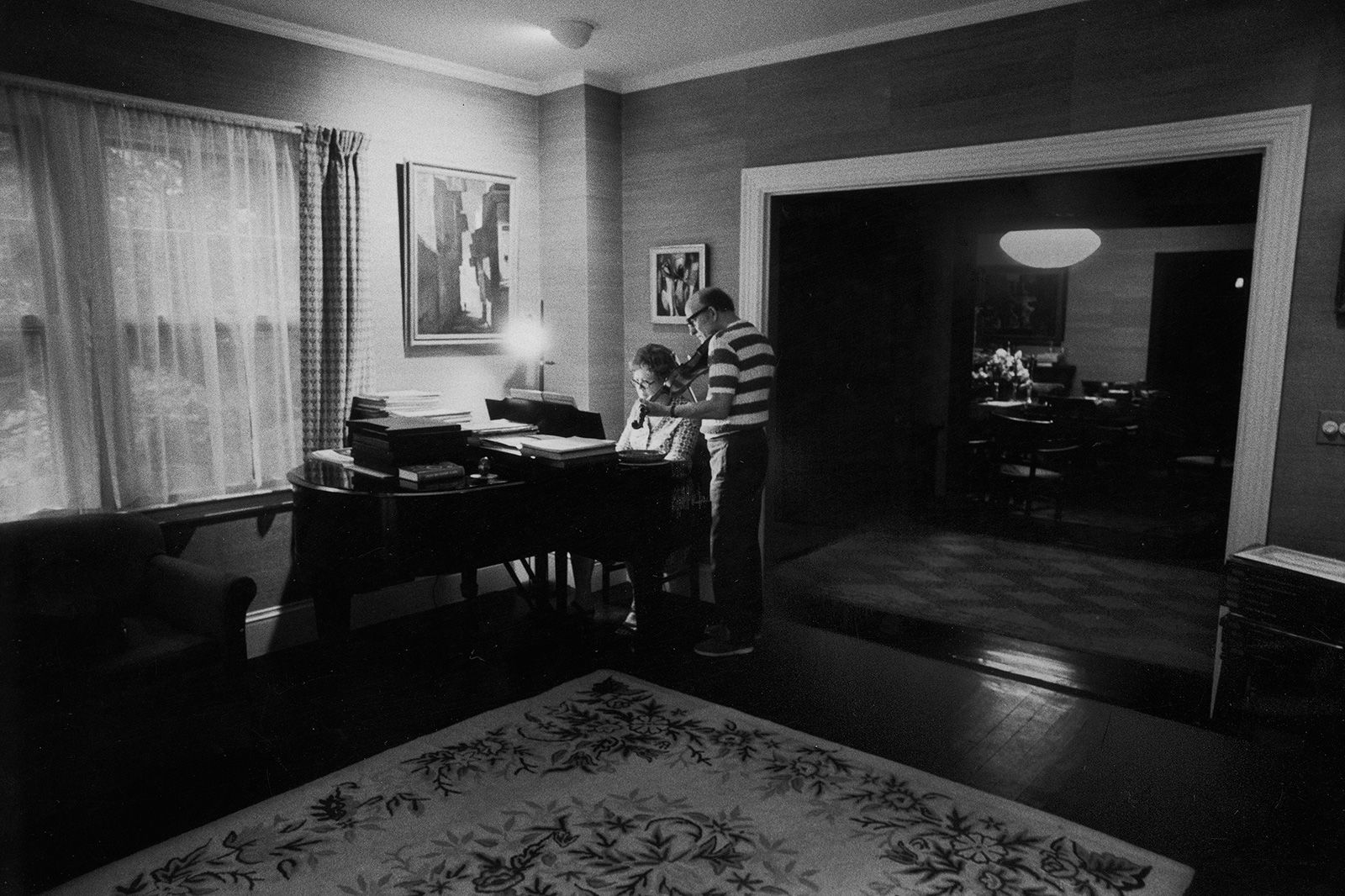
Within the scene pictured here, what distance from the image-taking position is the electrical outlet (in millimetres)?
3314

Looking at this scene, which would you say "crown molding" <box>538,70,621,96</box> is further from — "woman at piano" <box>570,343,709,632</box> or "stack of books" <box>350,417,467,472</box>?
"stack of books" <box>350,417,467,472</box>

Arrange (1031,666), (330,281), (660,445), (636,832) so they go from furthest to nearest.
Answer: (330,281) < (660,445) < (1031,666) < (636,832)

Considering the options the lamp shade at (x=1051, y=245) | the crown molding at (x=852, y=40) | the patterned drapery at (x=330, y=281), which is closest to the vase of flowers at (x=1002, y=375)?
the lamp shade at (x=1051, y=245)

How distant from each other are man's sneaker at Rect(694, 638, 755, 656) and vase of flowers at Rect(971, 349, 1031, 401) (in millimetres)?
4757

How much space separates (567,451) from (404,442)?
603 millimetres

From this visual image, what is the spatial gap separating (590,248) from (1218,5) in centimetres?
310

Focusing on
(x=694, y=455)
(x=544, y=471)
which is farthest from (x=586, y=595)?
(x=544, y=471)

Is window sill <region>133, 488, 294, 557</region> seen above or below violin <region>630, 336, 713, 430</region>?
below

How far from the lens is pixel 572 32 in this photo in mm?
4191

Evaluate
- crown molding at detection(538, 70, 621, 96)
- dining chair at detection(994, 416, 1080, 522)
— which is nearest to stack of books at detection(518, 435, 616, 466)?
crown molding at detection(538, 70, 621, 96)

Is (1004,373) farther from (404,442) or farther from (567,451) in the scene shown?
(404,442)

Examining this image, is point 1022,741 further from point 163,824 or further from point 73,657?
point 73,657

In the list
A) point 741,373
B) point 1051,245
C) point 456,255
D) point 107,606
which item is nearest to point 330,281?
point 456,255

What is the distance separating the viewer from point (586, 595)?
4758 millimetres
